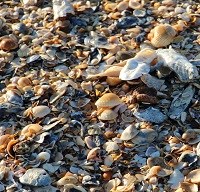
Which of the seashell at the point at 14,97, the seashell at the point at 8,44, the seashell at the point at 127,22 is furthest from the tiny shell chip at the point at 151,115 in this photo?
the seashell at the point at 8,44

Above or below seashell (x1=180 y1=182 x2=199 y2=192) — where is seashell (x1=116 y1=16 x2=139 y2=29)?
above

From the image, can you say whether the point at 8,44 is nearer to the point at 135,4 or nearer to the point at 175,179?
the point at 135,4

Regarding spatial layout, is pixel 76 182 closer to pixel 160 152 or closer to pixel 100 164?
pixel 100 164

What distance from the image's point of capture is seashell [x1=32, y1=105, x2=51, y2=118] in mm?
2039

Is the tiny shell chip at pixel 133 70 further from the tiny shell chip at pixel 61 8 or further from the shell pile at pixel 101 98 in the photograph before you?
the tiny shell chip at pixel 61 8

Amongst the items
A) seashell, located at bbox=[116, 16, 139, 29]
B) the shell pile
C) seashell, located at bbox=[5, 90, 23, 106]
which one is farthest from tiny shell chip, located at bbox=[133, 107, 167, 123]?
seashell, located at bbox=[116, 16, 139, 29]

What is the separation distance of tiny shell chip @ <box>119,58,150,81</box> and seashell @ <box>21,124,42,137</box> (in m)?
0.39

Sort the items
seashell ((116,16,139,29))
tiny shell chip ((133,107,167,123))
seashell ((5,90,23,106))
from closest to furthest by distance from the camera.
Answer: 1. tiny shell chip ((133,107,167,123))
2. seashell ((5,90,23,106))
3. seashell ((116,16,139,29))

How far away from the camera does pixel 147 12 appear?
8.46 ft

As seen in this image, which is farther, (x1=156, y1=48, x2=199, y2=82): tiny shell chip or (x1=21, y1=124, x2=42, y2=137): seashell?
(x1=156, y1=48, x2=199, y2=82): tiny shell chip

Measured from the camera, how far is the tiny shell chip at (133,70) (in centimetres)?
208

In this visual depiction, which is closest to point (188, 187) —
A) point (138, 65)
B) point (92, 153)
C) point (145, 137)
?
point (145, 137)

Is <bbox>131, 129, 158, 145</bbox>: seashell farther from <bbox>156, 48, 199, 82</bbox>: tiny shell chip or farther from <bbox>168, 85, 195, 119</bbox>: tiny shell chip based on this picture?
<bbox>156, 48, 199, 82</bbox>: tiny shell chip

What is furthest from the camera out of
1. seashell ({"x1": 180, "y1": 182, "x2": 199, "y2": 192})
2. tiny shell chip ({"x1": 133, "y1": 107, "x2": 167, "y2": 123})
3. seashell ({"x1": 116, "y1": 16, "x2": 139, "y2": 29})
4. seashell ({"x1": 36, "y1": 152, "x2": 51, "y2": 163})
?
seashell ({"x1": 116, "y1": 16, "x2": 139, "y2": 29})
